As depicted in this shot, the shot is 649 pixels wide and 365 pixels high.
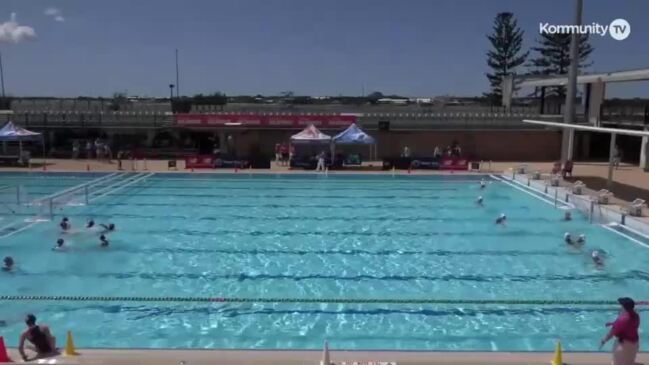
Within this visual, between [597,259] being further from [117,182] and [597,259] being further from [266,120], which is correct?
[266,120]

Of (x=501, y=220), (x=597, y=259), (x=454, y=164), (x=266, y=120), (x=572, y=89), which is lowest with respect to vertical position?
(x=597, y=259)

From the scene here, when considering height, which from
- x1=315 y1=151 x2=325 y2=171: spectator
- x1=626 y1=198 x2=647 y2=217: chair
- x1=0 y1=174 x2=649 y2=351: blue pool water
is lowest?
x1=0 y1=174 x2=649 y2=351: blue pool water

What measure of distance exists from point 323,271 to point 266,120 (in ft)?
58.4

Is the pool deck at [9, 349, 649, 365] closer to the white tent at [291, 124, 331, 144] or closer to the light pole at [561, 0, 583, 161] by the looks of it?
the white tent at [291, 124, 331, 144]

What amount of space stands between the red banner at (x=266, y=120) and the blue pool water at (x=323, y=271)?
9305 mm

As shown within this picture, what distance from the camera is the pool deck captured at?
19.1ft

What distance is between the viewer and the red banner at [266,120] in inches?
1088

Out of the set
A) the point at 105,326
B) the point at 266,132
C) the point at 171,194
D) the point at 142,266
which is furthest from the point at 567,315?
the point at 266,132

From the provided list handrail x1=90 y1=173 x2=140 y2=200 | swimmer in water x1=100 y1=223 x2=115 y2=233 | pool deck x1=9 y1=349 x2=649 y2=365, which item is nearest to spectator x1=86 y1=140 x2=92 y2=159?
handrail x1=90 y1=173 x2=140 y2=200

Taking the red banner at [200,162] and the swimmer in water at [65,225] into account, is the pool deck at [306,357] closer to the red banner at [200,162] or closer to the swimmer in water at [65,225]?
the swimmer in water at [65,225]

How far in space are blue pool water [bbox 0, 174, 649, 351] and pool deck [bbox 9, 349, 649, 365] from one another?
1.50 metres

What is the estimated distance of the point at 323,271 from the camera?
10969 millimetres

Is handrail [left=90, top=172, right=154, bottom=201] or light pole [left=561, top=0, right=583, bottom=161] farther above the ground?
light pole [left=561, top=0, right=583, bottom=161]

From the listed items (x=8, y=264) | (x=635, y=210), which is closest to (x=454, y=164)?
(x=635, y=210)
